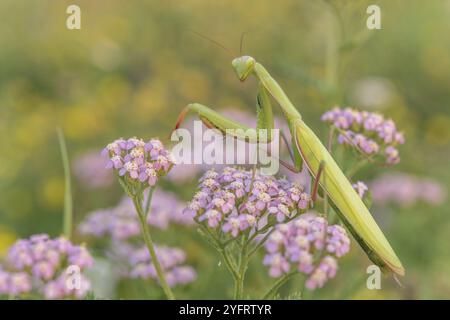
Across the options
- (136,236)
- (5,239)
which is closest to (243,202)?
(136,236)

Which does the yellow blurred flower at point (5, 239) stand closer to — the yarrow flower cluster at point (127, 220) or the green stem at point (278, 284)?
the yarrow flower cluster at point (127, 220)

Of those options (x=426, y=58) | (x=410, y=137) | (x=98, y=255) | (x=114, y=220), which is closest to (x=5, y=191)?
(x=98, y=255)

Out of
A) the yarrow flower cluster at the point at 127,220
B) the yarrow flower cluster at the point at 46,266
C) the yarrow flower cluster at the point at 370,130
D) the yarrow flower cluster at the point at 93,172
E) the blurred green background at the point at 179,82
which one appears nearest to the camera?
the yarrow flower cluster at the point at 46,266

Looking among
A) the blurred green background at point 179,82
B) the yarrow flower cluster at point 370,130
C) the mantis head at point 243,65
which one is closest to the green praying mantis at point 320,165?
the mantis head at point 243,65

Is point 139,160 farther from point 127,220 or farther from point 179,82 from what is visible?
point 179,82

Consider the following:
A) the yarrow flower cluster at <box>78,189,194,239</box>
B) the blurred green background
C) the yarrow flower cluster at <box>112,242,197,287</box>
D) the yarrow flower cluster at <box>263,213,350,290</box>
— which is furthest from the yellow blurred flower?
the yarrow flower cluster at <box>263,213,350,290</box>
